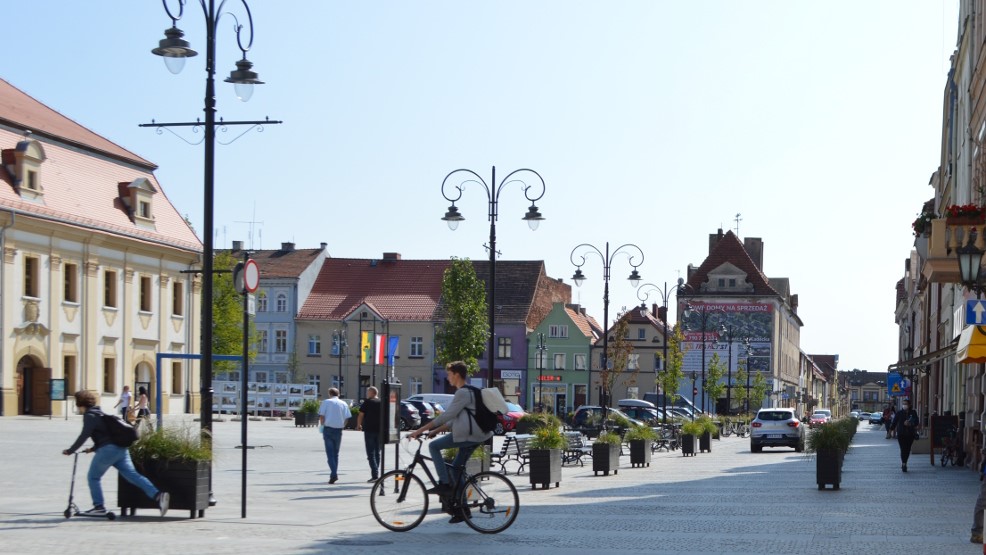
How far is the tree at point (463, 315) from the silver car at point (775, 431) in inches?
1749

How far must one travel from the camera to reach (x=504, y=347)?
10531 centimetres

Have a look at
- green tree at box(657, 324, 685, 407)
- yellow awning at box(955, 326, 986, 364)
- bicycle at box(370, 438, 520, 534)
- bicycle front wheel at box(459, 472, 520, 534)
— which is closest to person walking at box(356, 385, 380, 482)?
bicycle at box(370, 438, 520, 534)

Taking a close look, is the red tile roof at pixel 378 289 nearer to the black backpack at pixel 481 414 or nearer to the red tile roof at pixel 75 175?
the red tile roof at pixel 75 175

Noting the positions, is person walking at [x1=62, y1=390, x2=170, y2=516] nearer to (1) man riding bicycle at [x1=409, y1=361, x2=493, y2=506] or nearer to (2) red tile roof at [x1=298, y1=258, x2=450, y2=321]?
(1) man riding bicycle at [x1=409, y1=361, x2=493, y2=506]

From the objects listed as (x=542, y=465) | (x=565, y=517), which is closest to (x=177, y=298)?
(x=542, y=465)

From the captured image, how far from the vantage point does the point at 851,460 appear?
3953 cm

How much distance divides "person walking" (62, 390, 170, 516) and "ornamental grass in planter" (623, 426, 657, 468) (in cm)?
1769

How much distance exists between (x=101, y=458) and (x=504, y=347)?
8990cm

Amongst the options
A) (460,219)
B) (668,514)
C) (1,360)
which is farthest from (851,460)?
(1,360)

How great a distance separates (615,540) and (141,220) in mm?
51298

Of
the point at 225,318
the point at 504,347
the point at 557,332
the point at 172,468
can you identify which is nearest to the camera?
the point at 172,468

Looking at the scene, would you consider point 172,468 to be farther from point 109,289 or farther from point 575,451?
point 109,289

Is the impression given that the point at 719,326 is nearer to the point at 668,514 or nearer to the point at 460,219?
the point at 460,219

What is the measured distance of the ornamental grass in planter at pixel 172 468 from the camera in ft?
52.4
